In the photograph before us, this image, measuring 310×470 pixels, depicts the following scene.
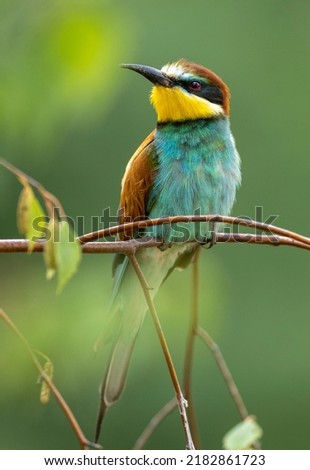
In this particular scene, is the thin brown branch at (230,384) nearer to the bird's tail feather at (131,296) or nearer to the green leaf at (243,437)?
the green leaf at (243,437)

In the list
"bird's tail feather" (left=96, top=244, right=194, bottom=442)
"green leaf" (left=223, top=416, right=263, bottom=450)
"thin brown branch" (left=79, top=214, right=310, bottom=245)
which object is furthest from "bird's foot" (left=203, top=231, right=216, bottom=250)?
"green leaf" (left=223, top=416, right=263, bottom=450)

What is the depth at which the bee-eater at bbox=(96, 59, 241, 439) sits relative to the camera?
2.18 metres

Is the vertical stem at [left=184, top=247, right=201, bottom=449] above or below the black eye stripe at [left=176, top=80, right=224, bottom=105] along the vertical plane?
below

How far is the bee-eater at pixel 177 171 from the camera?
2.18 m

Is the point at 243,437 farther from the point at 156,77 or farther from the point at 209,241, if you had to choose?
the point at 156,77

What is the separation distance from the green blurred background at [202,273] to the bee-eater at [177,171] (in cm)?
9

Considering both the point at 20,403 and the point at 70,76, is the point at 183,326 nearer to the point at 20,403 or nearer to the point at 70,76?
the point at 20,403

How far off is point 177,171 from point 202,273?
486 millimetres

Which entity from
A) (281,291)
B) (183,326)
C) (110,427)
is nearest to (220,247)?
(281,291)

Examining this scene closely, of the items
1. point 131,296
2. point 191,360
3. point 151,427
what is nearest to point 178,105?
point 131,296

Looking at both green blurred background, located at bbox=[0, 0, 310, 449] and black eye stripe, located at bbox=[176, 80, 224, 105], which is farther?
green blurred background, located at bbox=[0, 0, 310, 449]

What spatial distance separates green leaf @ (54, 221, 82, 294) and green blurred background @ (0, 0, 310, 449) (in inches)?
37.9

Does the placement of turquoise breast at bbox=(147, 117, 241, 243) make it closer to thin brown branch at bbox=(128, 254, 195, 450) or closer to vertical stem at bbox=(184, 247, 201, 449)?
vertical stem at bbox=(184, 247, 201, 449)
